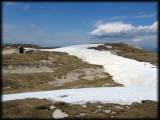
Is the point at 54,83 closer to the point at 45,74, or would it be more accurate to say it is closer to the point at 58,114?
the point at 45,74

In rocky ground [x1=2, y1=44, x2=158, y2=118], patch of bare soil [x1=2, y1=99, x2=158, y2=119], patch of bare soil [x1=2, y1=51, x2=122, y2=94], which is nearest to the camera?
patch of bare soil [x1=2, y1=99, x2=158, y2=119]

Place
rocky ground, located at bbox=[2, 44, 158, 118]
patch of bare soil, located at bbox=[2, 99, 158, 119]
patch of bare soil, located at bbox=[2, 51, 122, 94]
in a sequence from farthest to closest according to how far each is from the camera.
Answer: patch of bare soil, located at bbox=[2, 51, 122, 94], rocky ground, located at bbox=[2, 44, 158, 118], patch of bare soil, located at bbox=[2, 99, 158, 119]

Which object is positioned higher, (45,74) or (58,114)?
(45,74)

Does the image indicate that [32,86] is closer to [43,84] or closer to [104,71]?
[43,84]

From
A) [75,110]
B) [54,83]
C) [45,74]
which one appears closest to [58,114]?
[75,110]

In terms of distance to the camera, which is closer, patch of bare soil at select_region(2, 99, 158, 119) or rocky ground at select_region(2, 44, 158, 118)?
patch of bare soil at select_region(2, 99, 158, 119)

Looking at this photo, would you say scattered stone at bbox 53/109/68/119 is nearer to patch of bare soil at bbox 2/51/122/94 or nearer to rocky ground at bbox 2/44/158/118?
rocky ground at bbox 2/44/158/118

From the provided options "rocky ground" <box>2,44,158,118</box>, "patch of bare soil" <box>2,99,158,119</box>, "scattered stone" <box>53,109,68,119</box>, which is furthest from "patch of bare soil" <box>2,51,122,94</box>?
"scattered stone" <box>53,109,68,119</box>

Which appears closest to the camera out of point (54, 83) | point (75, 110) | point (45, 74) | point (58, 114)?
point (58, 114)

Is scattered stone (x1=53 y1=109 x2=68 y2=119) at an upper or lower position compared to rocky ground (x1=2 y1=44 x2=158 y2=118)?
lower
